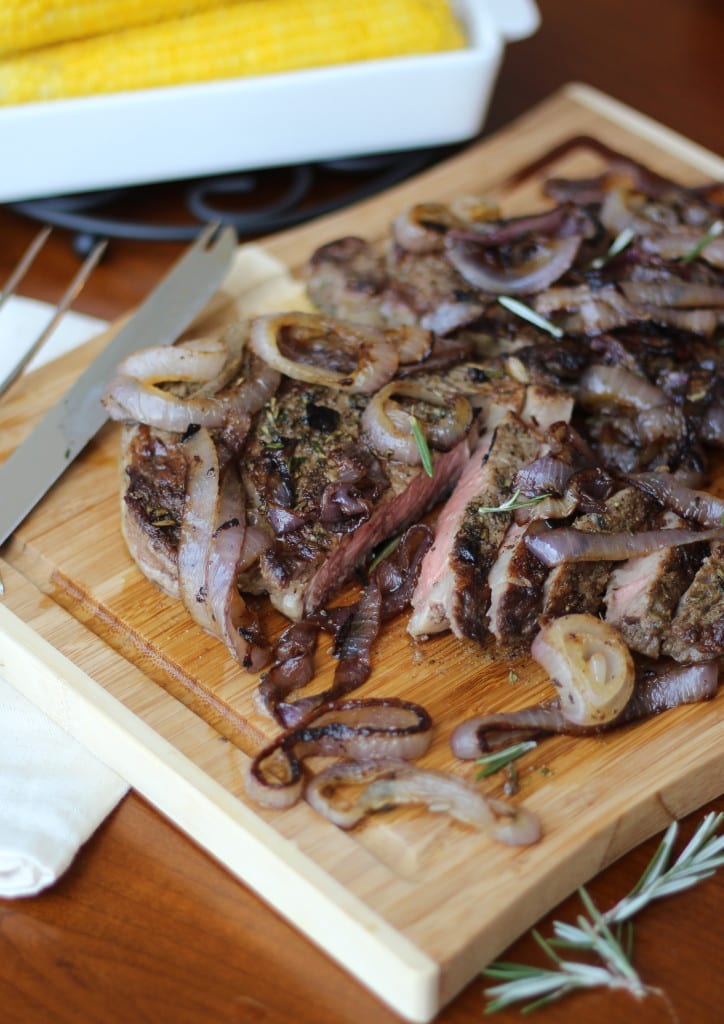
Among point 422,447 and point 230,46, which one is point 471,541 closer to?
point 422,447

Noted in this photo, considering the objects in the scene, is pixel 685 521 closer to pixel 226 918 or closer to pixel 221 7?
pixel 226 918

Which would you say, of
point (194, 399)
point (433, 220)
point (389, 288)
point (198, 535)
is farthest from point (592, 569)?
point (433, 220)

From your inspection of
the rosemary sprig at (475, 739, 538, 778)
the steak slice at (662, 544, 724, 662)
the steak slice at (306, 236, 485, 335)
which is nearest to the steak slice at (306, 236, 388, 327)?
the steak slice at (306, 236, 485, 335)

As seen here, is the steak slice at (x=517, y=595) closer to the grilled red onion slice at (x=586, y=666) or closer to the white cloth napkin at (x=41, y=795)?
the grilled red onion slice at (x=586, y=666)

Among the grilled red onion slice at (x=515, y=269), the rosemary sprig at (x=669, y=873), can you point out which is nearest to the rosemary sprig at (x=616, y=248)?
the grilled red onion slice at (x=515, y=269)

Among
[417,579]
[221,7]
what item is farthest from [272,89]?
[417,579]

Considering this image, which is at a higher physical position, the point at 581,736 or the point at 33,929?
the point at 581,736
